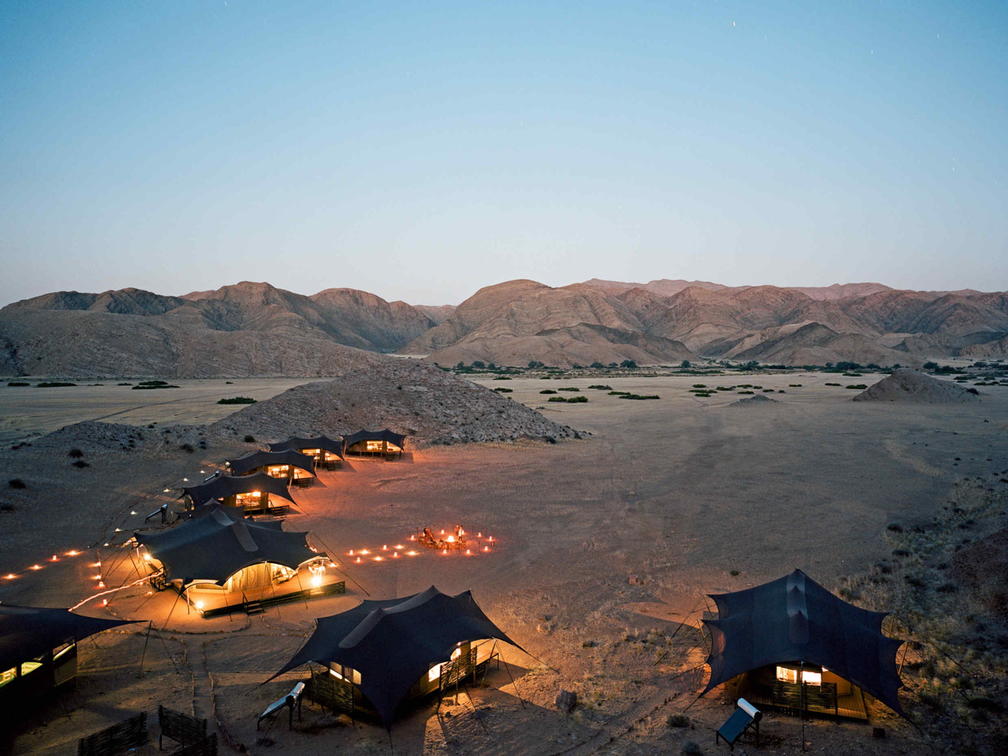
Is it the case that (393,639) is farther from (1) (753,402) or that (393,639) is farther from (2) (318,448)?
(1) (753,402)

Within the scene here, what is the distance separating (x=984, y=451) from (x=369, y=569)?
33.0 metres

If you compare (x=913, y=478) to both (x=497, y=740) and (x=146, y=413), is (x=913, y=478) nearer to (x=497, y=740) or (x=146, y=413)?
(x=497, y=740)

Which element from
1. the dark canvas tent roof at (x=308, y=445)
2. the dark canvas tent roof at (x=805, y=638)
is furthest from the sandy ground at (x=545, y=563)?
the dark canvas tent roof at (x=308, y=445)

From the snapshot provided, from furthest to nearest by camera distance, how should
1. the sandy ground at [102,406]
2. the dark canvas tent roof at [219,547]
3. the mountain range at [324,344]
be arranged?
the mountain range at [324,344] → the sandy ground at [102,406] → the dark canvas tent roof at [219,547]

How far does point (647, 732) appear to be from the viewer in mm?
9562

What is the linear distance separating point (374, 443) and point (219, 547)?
17.5 metres

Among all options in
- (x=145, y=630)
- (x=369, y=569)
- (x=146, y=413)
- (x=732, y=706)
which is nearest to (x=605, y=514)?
(x=369, y=569)

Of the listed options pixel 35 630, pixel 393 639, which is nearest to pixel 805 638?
pixel 393 639

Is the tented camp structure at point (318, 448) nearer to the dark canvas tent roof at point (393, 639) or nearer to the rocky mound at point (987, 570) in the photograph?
the dark canvas tent roof at point (393, 639)

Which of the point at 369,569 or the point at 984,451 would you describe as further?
the point at 984,451

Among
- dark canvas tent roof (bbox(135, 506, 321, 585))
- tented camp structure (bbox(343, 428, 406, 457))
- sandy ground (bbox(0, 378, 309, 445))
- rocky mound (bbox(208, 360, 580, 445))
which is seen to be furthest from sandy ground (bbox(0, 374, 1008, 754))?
sandy ground (bbox(0, 378, 309, 445))

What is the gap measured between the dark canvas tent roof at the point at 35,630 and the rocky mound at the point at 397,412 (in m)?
24.3

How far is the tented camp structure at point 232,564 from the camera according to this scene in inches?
549

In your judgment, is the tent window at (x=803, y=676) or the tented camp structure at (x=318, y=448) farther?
the tented camp structure at (x=318, y=448)
